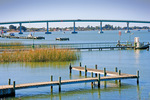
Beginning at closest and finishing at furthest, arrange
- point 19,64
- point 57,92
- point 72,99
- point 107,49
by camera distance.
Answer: point 72,99 < point 57,92 < point 19,64 < point 107,49

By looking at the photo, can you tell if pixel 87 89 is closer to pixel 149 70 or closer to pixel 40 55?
pixel 149 70

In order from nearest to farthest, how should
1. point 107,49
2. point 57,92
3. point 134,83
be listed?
point 57,92
point 134,83
point 107,49

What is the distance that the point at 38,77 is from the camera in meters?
31.4

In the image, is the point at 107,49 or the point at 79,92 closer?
the point at 79,92

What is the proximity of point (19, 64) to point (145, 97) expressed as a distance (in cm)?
2063

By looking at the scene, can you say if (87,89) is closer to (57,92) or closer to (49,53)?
(57,92)

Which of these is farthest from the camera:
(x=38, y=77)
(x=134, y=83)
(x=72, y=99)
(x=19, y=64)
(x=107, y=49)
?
(x=107, y=49)

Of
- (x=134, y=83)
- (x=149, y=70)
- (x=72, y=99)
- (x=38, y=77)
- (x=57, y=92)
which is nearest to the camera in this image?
(x=72, y=99)

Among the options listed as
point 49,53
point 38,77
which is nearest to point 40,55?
point 49,53

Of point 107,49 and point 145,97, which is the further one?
point 107,49

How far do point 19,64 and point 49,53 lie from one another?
3.78 meters

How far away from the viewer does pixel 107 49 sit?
67.4 meters

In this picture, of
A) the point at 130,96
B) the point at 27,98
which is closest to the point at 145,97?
the point at 130,96

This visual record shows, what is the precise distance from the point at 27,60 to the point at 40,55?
1627mm
